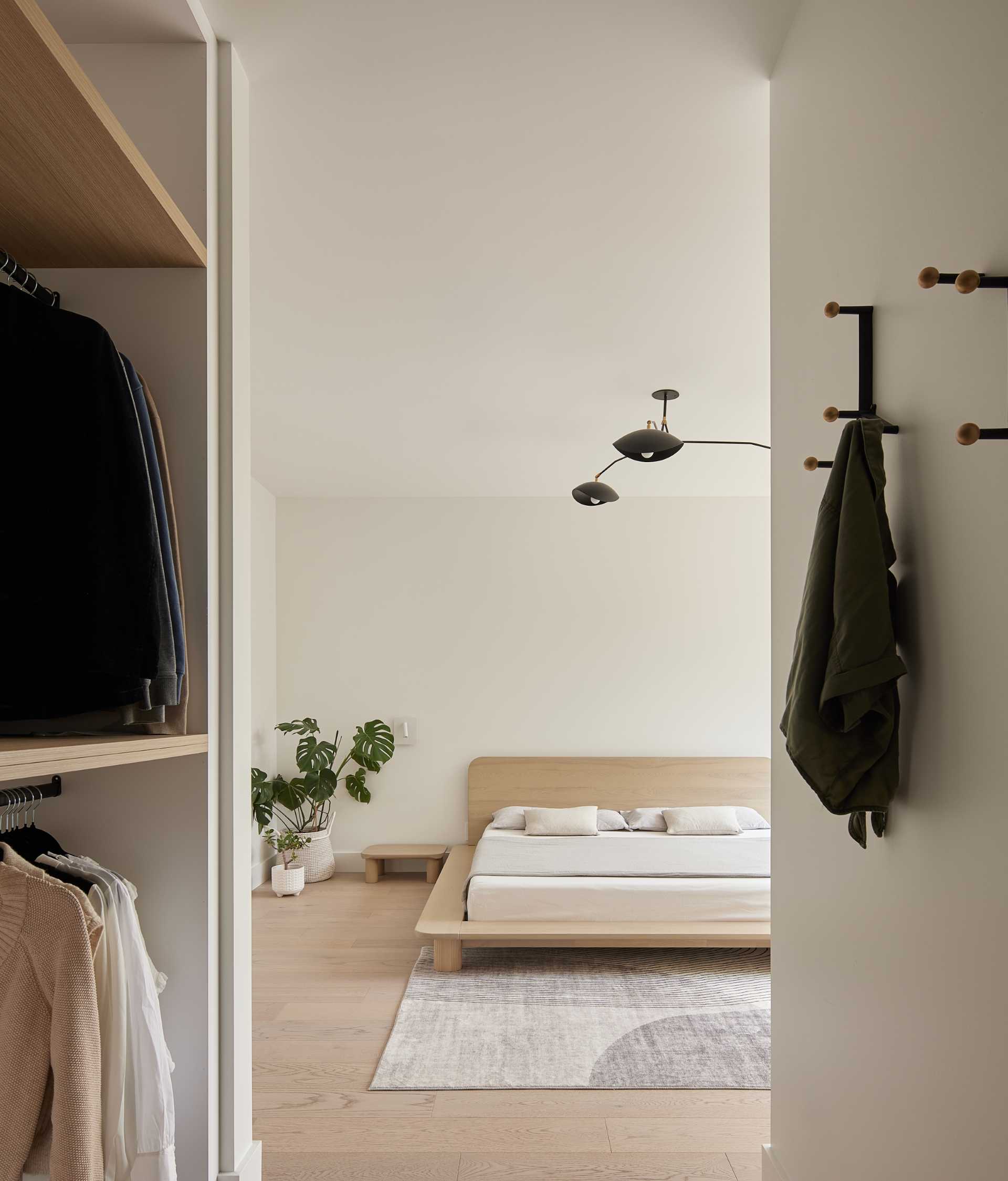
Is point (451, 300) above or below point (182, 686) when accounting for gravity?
above

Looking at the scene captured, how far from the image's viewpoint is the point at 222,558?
1.77 m

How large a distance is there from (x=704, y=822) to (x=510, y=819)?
3.83 feet

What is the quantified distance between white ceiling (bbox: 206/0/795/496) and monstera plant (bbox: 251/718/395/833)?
6.82 feet

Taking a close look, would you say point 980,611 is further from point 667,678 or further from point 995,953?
point 667,678

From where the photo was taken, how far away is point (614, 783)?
5.55 metres

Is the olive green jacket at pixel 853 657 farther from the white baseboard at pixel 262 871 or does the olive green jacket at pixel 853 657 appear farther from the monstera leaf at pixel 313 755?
the white baseboard at pixel 262 871

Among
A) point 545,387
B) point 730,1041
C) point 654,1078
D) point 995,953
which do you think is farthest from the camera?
point 545,387

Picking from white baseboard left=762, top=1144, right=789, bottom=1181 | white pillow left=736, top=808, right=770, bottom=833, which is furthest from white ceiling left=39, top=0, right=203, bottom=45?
white pillow left=736, top=808, right=770, bottom=833

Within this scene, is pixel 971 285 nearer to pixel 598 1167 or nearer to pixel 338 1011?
pixel 598 1167

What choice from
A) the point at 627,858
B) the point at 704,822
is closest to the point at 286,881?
the point at 627,858

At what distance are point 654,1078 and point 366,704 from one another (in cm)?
333

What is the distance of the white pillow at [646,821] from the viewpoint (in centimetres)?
520

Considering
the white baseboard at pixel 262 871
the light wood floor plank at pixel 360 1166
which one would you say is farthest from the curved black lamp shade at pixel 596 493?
the white baseboard at pixel 262 871

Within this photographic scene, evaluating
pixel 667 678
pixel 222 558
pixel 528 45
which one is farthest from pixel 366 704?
pixel 528 45
